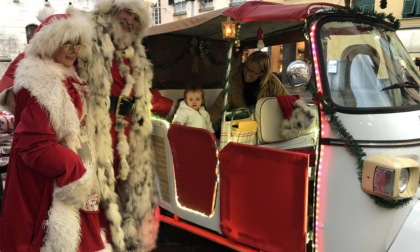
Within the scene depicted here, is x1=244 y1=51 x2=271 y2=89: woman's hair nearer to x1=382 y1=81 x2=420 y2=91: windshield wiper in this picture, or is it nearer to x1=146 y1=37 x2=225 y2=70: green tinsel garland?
x1=146 y1=37 x2=225 y2=70: green tinsel garland

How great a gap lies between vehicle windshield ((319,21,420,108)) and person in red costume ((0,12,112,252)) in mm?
1607

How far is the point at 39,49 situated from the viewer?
Answer: 6.57ft

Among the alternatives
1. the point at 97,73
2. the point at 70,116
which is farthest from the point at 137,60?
the point at 70,116

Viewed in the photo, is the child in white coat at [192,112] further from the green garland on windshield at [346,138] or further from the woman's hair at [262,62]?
the green garland on windshield at [346,138]

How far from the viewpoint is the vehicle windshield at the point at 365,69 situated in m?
2.38

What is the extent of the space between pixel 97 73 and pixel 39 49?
17.5 inches

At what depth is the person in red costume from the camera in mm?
1863

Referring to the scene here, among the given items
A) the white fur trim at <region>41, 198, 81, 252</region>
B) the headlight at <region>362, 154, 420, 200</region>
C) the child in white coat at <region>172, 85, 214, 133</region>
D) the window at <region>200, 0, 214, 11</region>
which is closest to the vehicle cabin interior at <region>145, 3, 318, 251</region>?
the child in white coat at <region>172, 85, 214, 133</region>

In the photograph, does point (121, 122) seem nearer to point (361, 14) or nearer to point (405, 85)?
point (361, 14)

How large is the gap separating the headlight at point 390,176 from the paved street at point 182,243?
5.79 feet

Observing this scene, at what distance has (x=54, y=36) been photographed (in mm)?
1976

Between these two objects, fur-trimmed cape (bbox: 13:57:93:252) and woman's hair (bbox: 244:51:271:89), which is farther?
woman's hair (bbox: 244:51:271:89)

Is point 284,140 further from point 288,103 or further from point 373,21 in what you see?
point 373,21

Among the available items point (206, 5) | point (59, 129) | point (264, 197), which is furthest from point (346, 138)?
point (206, 5)
